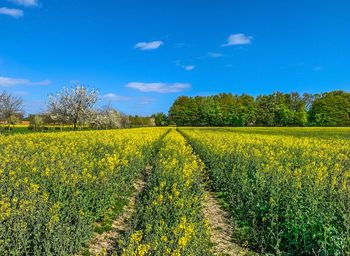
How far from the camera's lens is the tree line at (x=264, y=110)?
92.8 metres

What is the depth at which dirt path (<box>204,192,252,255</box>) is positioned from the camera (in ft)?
23.4

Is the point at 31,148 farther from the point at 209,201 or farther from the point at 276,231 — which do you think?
the point at 276,231

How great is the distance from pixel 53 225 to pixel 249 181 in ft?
22.1

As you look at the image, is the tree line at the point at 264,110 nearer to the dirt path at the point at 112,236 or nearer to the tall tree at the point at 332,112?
the tall tree at the point at 332,112

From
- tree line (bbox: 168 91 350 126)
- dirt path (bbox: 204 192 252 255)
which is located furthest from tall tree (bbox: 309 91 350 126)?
dirt path (bbox: 204 192 252 255)

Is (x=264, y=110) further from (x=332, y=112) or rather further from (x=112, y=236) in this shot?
(x=112, y=236)

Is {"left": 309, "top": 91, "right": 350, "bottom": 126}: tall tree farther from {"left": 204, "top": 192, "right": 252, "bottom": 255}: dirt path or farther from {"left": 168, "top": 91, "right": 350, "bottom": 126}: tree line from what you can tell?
{"left": 204, "top": 192, "right": 252, "bottom": 255}: dirt path

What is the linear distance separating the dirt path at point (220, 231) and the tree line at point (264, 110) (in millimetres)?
90254

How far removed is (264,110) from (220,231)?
105832 millimetres

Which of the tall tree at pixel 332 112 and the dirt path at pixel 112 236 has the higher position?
the tall tree at pixel 332 112

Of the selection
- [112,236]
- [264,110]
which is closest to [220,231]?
[112,236]

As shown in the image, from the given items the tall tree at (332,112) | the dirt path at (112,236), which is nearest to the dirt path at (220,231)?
the dirt path at (112,236)

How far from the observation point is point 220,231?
27.7 ft

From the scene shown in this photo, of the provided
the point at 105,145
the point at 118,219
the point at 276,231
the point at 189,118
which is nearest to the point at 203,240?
the point at 276,231
